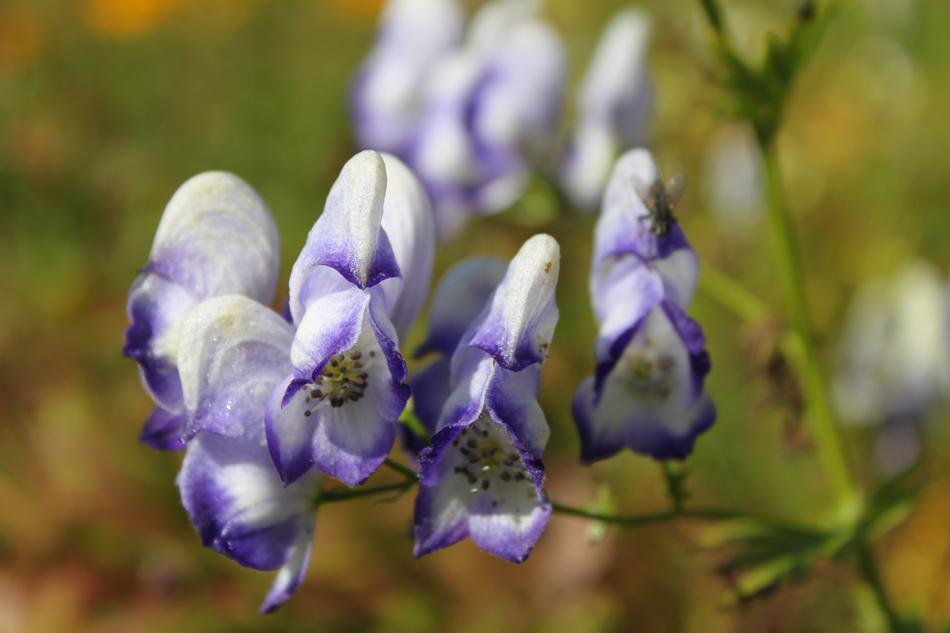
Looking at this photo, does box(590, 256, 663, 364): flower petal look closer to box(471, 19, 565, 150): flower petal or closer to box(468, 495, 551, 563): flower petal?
box(468, 495, 551, 563): flower petal

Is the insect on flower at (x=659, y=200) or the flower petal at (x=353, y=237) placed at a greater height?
the flower petal at (x=353, y=237)

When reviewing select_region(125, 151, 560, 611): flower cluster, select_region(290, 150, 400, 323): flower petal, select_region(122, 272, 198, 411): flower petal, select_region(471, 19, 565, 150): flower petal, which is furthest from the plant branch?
select_region(471, 19, 565, 150): flower petal

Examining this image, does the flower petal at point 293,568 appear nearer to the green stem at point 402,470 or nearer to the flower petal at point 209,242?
the green stem at point 402,470

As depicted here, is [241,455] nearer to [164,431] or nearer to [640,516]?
[164,431]

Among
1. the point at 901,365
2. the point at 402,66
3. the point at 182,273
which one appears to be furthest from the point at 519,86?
the point at 182,273

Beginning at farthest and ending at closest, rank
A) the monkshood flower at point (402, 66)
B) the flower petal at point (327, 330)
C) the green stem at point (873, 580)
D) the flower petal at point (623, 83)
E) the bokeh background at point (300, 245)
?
1. the monkshood flower at point (402, 66)
2. the flower petal at point (623, 83)
3. the bokeh background at point (300, 245)
4. the green stem at point (873, 580)
5. the flower petal at point (327, 330)

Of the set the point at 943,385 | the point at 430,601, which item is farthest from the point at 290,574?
the point at 943,385

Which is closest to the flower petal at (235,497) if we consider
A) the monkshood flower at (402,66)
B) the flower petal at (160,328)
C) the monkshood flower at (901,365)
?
the flower petal at (160,328)
